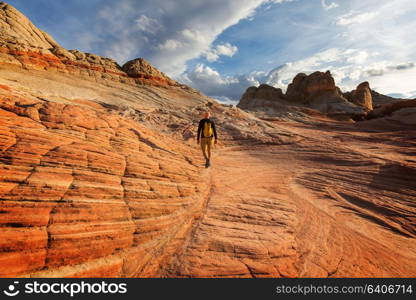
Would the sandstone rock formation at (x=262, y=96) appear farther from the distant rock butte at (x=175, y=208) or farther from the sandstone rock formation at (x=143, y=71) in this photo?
the distant rock butte at (x=175, y=208)

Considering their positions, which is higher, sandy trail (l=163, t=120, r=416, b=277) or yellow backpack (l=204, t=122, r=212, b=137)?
yellow backpack (l=204, t=122, r=212, b=137)

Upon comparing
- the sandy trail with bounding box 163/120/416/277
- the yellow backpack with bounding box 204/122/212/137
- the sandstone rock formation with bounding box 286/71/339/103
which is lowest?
the sandy trail with bounding box 163/120/416/277

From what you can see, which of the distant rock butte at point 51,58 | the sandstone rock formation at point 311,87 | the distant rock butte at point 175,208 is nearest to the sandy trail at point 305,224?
the distant rock butte at point 175,208

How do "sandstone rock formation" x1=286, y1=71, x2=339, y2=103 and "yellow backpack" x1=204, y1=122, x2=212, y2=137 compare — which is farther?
"sandstone rock formation" x1=286, y1=71, x2=339, y2=103

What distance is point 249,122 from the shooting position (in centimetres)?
1888

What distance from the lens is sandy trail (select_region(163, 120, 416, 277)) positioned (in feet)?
14.5

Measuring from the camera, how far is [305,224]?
5941 millimetres

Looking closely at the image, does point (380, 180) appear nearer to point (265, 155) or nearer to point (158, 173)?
point (265, 155)

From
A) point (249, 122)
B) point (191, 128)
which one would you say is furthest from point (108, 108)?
point (249, 122)

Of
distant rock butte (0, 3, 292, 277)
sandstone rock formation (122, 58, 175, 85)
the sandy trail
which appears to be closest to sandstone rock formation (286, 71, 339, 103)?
sandstone rock formation (122, 58, 175, 85)

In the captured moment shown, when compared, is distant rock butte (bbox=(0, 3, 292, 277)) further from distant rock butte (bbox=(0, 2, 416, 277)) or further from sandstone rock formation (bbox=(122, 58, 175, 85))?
sandstone rock formation (bbox=(122, 58, 175, 85))

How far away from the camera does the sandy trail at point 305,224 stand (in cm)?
442

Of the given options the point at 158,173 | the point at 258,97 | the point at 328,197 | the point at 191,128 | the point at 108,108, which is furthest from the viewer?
the point at 258,97

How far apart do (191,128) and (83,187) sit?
35.6 ft
